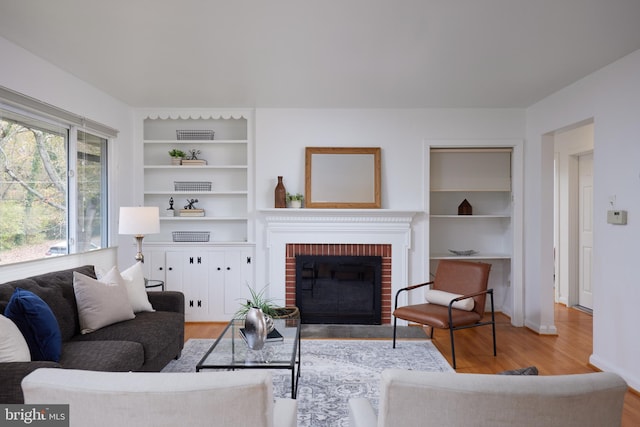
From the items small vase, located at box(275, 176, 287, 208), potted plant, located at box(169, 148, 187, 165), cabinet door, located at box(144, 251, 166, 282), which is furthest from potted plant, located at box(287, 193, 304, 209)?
cabinet door, located at box(144, 251, 166, 282)

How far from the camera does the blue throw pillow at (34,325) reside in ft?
6.65

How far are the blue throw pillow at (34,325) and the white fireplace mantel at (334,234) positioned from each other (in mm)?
2447

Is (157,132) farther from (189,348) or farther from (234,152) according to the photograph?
(189,348)

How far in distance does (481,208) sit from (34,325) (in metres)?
4.59

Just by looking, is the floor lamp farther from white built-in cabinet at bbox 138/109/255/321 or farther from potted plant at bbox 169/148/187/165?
potted plant at bbox 169/148/187/165

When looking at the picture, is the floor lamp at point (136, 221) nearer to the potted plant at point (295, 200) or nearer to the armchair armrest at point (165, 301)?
the armchair armrest at point (165, 301)

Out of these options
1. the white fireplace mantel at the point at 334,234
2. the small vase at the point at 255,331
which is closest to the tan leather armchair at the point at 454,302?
the white fireplace mantel at the point at 334,234

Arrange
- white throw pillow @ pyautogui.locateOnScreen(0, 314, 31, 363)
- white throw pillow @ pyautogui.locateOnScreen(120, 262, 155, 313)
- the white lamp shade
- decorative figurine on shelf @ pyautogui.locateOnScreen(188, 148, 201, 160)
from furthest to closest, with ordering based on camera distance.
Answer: decorative figurine on shelf @ pyautogui.locateOnScreen(188, 148, 201, 160), the white lamp shade, white throw pillow @ pyautogui.locateOnScreen(120, 262, 155, 313), white throw pillow @ pyautogui.locateOnScreen(0, 314, 31, 363)

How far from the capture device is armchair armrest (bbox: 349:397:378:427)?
141 cm

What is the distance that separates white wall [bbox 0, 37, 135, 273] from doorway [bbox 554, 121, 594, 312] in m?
5.69

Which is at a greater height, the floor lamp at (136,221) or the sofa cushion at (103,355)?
the floor lamp at (136,221)

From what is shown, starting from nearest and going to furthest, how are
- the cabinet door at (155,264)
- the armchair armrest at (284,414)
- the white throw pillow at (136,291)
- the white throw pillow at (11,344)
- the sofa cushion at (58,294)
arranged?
the armchair armrest at (284,414)
the white throw pillow at (11,344)
the sofa cushion at (58,294)
the white throw pillow at (136,291)
the cabinet door at (155,264)

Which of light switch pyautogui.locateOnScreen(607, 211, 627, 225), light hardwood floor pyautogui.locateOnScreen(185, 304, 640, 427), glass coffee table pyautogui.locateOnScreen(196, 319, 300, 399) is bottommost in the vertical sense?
Result: light hardwood floor pyautogui.locateOnScreen(185, 304, 640, 427)

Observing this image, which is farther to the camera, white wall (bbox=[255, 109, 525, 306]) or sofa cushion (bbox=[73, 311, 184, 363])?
white wall (bbox=[255, 109, 525, 306])
